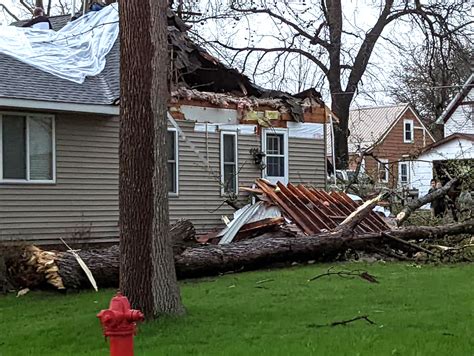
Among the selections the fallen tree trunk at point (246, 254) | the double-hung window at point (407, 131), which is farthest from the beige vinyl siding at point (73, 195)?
the double-hung window at point (407, 131)

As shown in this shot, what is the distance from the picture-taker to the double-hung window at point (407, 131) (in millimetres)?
52094

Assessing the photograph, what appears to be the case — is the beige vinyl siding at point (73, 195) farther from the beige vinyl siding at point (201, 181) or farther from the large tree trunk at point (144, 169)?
the large tree trunk at point (144, 169)

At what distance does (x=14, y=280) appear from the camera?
11703 millimetres

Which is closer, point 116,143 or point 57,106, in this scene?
point 57,106

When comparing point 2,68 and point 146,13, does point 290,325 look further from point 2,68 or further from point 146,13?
point 2,68

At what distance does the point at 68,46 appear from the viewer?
18531 mm

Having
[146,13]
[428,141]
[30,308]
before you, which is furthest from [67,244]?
[428,141]

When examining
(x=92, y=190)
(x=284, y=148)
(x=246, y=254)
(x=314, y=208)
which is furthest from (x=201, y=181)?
(x=246, y=254)

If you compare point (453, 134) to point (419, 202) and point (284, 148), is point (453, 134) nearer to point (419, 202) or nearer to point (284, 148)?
point (284, 148)

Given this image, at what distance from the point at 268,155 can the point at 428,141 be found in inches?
1386

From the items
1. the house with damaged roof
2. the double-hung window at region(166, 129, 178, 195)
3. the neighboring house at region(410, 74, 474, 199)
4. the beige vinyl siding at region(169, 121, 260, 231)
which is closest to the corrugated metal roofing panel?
the beige vinyl siding at region(169, 121, 260, 231)

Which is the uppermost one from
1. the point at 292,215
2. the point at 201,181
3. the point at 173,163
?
the point at 173,163

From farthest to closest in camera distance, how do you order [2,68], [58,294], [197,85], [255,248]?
[197,85] < [2,68] < [255,248] < [58,294]

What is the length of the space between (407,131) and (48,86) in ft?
128
